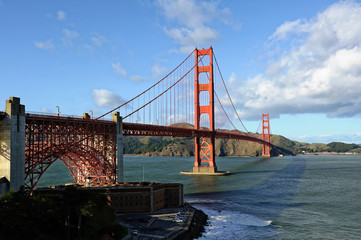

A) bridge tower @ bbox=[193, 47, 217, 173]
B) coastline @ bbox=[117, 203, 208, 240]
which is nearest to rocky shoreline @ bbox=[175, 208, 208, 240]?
coastline @ bbox=[117, 203, 208, 240]

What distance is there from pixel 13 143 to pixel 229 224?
88.9ft

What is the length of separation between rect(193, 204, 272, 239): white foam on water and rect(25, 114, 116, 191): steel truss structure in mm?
19758

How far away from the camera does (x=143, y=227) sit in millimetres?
34406

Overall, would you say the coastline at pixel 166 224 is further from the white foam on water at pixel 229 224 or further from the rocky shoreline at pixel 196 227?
the white foam on water at pixel 229 224

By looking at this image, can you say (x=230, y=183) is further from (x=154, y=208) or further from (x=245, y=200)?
(x=154, y=208)

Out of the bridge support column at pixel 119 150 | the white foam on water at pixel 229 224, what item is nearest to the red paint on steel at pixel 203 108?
the bridge support column at pixel 119 150

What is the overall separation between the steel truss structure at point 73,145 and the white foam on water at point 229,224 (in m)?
19.8

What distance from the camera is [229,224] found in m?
39.8

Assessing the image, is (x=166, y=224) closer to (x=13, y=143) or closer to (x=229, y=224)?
(x=229, y=224)

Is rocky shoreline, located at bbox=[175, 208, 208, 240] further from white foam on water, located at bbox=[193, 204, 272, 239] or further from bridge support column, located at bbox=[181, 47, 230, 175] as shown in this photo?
bridge support column, located at bbox=[181, 47, 230, 175]

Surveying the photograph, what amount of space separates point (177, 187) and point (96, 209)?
21.2m

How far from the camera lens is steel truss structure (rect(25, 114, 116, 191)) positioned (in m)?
42.9

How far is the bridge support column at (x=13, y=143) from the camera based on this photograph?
37500mm

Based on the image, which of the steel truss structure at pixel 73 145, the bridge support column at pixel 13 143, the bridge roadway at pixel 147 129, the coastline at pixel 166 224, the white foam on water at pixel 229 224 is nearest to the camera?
the coastline at pixel 166 224
